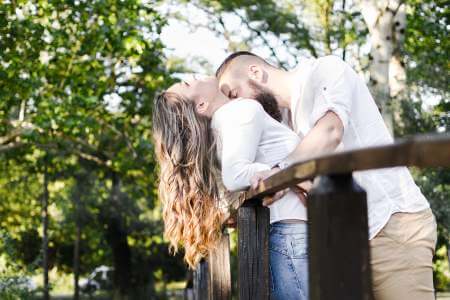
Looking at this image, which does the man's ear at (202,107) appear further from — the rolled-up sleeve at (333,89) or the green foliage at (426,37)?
the green foliage at (426,37)

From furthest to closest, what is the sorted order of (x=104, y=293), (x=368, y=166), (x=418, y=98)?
(x=104, y=293) < (x=418, y=98) < (x=368, y=166)

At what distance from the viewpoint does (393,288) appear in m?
2.64

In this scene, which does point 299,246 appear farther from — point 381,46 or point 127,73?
point 127,73

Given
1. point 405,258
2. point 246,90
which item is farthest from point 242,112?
point 405,258

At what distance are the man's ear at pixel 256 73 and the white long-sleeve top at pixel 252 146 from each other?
153mm

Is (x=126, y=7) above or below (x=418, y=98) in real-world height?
above

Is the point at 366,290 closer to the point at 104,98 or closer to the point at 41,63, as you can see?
the point at 41,63

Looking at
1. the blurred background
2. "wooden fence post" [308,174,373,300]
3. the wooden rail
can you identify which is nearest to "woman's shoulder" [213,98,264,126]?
the wooden rail

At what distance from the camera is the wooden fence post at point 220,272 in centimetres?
410

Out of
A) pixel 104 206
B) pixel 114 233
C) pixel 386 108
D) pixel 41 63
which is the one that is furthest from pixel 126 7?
pixel 114 233

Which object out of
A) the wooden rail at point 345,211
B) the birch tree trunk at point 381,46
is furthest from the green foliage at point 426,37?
the wooden rail at point 345,211

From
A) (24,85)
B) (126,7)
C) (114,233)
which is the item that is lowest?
(114,233)

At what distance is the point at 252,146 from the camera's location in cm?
297

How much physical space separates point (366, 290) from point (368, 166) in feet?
0.75
